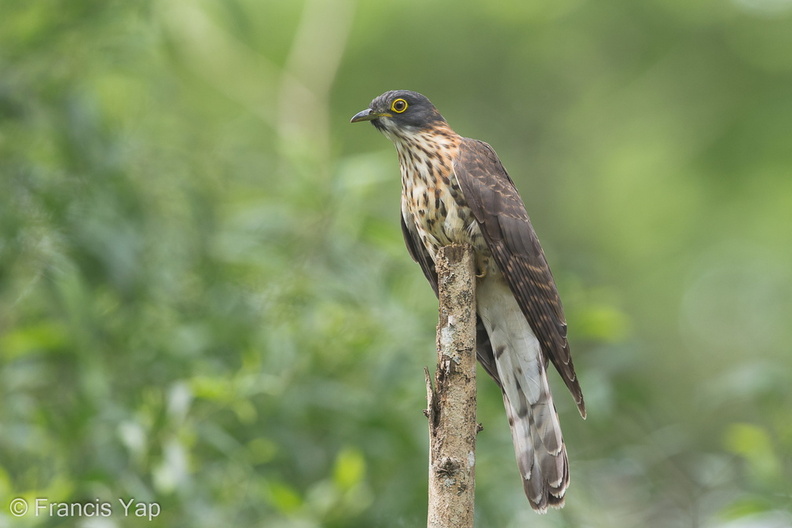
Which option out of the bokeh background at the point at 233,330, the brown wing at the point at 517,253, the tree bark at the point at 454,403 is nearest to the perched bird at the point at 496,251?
the brown wing at the point at 517,253

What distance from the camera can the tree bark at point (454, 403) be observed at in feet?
9.96

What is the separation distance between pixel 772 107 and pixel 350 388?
671 centimetres

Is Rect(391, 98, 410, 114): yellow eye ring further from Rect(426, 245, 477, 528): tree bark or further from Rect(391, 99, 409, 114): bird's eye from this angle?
Rect(426, 245, 477, 528): tree bark

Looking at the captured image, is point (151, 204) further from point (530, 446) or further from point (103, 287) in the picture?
point (530, 446)

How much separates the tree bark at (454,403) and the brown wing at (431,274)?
43.5 inches

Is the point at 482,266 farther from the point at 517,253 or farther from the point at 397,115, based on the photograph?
the point at 397,115

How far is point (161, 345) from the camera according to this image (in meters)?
4.91

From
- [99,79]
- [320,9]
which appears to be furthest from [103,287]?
[320,9]

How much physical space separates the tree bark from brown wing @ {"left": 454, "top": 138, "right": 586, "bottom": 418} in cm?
76

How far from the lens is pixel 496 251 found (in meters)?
4.30

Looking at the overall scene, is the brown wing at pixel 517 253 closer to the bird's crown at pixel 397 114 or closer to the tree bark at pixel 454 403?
the bird's crown at pixel 397 114

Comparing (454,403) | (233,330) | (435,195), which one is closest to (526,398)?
(435,195)

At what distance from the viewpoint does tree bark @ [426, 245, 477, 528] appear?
3.04m

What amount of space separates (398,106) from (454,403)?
75.9 inches
